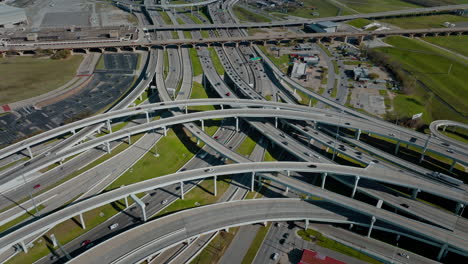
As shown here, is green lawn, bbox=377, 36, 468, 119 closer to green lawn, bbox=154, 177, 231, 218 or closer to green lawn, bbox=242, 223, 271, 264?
green lawn, bbox=242, 223, 271, 264

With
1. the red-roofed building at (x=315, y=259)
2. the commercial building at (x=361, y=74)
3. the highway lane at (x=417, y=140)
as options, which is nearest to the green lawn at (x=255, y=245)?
the red-roofed building at (x=315, y=259)

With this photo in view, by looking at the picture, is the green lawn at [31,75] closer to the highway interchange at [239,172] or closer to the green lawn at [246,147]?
the highway interchange at [239,172]

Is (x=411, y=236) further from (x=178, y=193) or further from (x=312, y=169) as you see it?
(x=178, y=193)

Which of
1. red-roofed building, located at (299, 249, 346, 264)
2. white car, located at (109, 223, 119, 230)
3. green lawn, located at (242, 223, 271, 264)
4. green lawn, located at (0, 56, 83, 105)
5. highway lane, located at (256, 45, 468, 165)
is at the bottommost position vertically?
green lawn, located at (242, 223, 271, 264)

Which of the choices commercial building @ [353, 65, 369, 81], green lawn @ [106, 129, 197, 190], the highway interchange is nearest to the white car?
the highway interchange

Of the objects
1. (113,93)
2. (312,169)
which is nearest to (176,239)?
(312,169)

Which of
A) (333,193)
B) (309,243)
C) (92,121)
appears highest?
(92,121)
